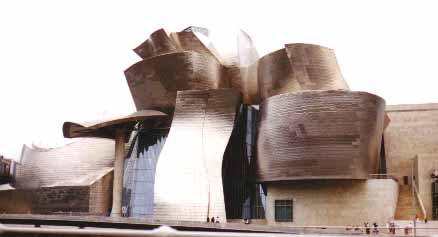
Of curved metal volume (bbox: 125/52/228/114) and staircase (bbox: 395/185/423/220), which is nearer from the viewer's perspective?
staircase (bbox: 395/185/423/220)

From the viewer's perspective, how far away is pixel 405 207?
118 ft

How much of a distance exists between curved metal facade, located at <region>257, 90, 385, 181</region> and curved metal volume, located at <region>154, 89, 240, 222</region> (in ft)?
12.0

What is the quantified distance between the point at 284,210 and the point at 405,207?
8260 mm

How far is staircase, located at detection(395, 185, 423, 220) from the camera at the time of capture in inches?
1374

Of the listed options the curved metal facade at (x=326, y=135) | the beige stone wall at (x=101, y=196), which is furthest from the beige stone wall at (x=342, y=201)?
the beige stone wall at (x=101, y=196)

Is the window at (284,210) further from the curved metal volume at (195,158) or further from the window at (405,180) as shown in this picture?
the window at (405,180)

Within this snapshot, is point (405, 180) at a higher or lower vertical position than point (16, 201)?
higher

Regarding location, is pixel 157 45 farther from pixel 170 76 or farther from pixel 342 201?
pixel 342 201

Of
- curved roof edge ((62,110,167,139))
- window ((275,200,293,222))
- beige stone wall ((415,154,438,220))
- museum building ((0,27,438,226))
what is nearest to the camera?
museum building ((0,27,438,226))

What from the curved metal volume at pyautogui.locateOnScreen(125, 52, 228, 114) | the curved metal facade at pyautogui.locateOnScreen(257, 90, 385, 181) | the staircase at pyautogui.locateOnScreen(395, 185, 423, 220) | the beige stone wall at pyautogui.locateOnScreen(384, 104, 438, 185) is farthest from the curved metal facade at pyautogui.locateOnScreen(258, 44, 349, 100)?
the beige stone wall at pyautogui.locateOnScreen(384, 104, 438, 185)

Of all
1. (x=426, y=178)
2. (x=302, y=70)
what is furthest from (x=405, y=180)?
(x=302, y=70)

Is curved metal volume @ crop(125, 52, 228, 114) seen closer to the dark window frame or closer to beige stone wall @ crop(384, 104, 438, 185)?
the dark window frame

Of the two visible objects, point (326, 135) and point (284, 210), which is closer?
point (326, 135)

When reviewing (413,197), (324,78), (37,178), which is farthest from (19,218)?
(413,197)
